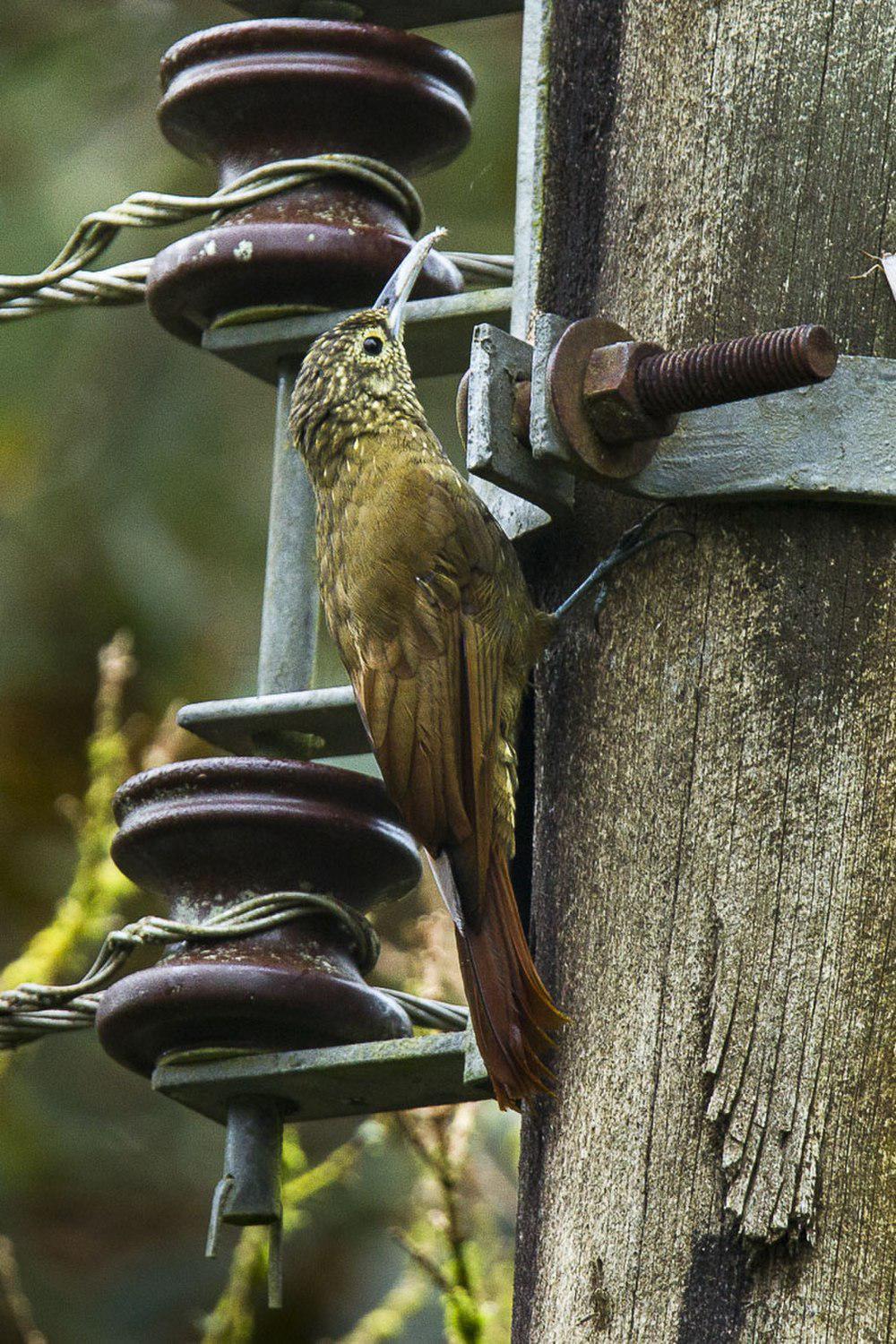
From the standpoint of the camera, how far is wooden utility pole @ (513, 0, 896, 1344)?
2023 millimetres

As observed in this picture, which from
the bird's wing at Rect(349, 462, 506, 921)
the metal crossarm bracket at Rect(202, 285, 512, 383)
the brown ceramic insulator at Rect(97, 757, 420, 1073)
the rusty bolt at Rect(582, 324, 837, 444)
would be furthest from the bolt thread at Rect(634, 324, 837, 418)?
the brown ceramic insulator at Rect(97, 757, 420, 1073)

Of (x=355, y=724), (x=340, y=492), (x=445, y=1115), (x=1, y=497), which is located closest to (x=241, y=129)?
(x=340, y=492)

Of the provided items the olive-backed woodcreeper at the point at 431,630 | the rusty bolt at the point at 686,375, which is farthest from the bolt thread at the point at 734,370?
the olive-backed woodcreeper at the point at 431,630

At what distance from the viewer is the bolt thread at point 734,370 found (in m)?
2.09

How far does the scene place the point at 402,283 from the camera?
9.71ft

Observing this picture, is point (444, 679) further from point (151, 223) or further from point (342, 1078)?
point (151, 223)

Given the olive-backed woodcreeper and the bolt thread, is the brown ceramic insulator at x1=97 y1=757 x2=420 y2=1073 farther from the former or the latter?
the bolt thread

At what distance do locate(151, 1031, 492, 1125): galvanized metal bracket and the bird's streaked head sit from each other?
107cm

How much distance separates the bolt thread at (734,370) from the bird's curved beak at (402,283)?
0.79 meters

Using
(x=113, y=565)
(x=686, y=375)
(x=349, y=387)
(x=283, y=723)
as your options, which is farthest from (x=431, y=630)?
(x=113, y=565)

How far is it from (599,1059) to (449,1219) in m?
0.95

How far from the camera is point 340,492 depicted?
3355 millimetres

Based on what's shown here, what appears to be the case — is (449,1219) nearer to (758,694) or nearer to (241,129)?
(758,694)

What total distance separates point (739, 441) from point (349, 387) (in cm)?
126
